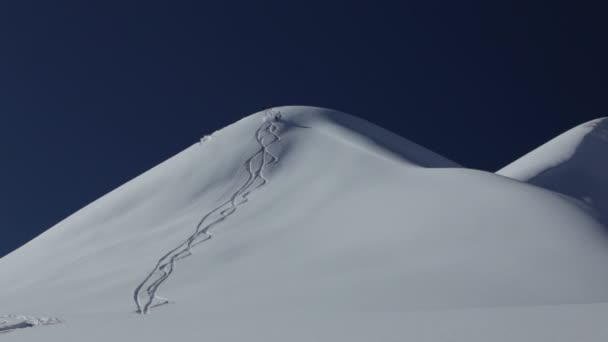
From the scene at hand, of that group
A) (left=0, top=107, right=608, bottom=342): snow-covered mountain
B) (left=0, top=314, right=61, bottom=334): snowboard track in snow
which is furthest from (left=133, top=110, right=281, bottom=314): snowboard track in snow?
(left=0, top=314, right=61, bottom=334): snowboard track in snow

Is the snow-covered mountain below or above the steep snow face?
below

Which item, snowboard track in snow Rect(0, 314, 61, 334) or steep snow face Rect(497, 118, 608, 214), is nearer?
snowboard track in snow Rect(0, 314, 61, 334)

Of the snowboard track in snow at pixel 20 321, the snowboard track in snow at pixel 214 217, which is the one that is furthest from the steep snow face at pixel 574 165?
the snowboard track in snow at pixel 20 321

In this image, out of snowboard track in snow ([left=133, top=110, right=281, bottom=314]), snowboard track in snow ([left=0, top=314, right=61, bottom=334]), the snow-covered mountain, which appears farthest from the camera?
snowboard track in snow ([left=133, top=110, right=281, bottom=314])

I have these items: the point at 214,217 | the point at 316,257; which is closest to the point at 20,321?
the point at 316,257

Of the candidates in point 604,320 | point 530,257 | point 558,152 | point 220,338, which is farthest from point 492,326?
point 558,152

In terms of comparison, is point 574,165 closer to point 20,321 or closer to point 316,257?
point 316,257

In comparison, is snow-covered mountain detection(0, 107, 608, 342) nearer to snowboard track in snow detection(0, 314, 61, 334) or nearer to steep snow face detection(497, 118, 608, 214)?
snowboard track in snow detection(0, 314, 61, 334)
